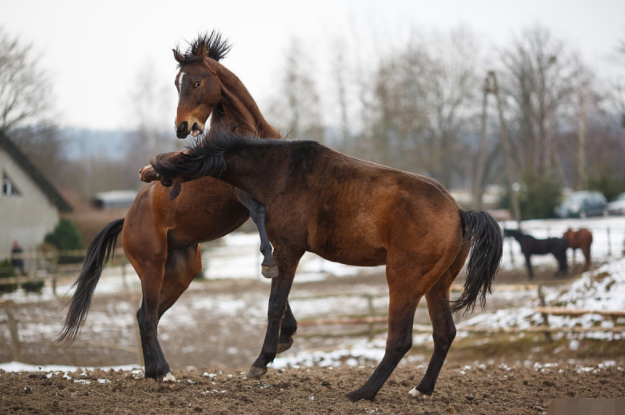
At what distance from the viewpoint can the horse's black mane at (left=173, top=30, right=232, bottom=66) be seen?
5.01 m

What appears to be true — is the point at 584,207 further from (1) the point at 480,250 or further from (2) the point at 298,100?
(1) the point at 480,250

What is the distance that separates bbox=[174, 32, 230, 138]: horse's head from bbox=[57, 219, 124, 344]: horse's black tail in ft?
5.49

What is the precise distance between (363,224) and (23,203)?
24241mm

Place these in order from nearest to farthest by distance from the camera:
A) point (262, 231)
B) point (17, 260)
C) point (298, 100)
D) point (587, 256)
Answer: point (262, 231), point (587, 256), point (17, 260), point (298, 100)

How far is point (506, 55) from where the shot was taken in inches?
1492

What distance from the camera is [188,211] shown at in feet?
16.9

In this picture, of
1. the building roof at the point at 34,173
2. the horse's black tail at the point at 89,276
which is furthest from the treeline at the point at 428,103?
the horse's black tail at the point at 89,276

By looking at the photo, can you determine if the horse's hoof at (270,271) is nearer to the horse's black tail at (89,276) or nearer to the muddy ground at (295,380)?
the muddy ground at (295,380)

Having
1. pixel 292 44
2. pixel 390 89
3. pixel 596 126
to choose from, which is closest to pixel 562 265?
pixel 390 89

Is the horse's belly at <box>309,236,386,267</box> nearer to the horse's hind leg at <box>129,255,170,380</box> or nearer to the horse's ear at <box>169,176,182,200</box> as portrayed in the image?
the horse's ear at <box>169,176,182,200</box>

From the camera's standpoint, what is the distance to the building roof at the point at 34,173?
76.5ft

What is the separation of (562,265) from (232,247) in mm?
20356

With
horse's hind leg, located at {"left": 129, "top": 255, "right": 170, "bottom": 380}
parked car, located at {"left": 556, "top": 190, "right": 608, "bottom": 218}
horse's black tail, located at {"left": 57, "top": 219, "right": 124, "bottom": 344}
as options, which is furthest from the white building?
parked car, located at {"left": 556, "top": 190, "right": 608, "bottom": 218}

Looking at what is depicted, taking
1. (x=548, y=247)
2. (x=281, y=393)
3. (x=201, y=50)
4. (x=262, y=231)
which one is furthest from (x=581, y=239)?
(x=201, y=50)
